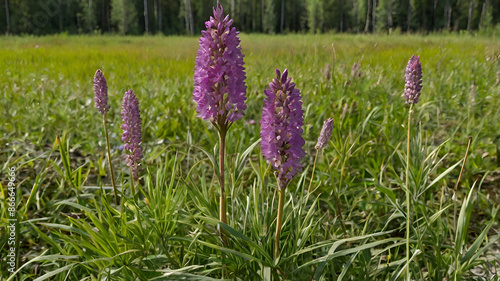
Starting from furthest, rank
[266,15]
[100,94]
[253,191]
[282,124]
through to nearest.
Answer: [266,15] < [100,94] < [253,191] < [282,124]

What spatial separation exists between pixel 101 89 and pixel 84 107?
2010 millimetres

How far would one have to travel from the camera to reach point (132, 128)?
1.60 metres

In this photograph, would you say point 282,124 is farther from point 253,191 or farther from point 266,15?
point 266,15

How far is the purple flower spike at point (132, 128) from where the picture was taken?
1.58m

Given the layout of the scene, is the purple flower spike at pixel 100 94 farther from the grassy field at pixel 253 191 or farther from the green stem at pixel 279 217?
the green stem at pixel 279 217

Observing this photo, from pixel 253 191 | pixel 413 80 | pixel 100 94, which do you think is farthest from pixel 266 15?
pixel 253 191

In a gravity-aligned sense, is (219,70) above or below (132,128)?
above

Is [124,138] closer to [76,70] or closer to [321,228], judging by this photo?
[321,228]

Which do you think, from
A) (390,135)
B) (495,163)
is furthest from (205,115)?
(495,163)

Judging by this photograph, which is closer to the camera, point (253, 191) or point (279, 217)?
point (279, 217)

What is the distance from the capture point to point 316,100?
13.0 feet

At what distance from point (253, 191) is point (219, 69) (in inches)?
23.3

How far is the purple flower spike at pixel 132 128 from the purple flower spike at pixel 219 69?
517 millimetres

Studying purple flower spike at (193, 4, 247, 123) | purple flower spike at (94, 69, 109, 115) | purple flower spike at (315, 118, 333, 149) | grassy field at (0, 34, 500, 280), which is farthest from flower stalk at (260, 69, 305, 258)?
purple flower spike at (94, 69, 109, 115)
